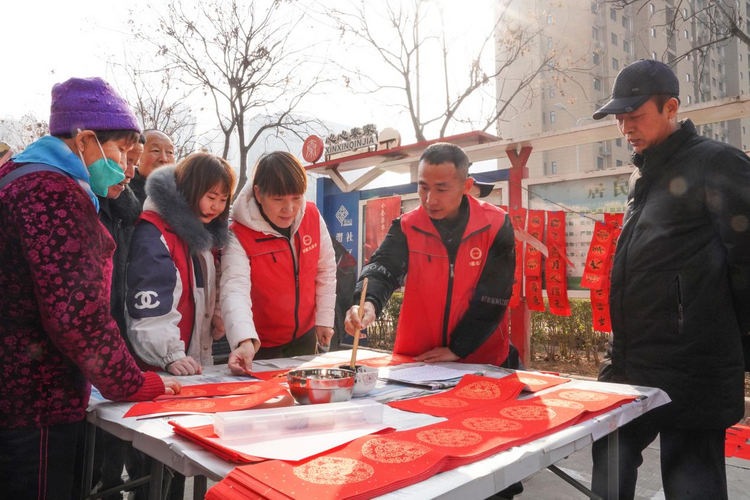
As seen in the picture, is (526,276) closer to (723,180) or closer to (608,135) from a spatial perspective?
(608,135)

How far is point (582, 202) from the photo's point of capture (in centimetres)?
441

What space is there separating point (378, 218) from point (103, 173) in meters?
5.11

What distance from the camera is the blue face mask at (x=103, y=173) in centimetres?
132

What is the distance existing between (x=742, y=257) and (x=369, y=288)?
1.30m

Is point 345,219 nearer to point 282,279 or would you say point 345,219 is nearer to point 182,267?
point 282,279

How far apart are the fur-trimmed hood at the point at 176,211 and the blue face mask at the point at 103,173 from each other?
1.62 feet

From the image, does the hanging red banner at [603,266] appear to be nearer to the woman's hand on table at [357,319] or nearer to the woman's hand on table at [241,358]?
the woman's hand on table at [357,319]

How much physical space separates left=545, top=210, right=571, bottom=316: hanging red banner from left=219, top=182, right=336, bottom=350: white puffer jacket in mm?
2731

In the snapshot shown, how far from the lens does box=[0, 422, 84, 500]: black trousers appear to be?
119cm

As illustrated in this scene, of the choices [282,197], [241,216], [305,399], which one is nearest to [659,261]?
[305,399]

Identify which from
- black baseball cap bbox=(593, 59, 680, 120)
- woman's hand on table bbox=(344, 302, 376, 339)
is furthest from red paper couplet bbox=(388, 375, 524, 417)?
black baseball cap bbox=(593, 59, 680, 120)

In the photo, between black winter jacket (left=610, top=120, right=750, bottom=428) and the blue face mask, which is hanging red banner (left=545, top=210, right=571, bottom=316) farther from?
the blue face mask

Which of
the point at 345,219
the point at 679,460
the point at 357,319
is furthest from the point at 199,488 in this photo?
the point at 345,219

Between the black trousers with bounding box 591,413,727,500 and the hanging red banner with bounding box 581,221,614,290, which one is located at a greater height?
the hanging red banner with bounding box 581,221,614,290
